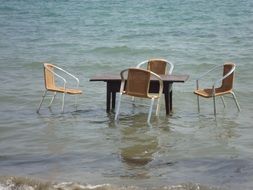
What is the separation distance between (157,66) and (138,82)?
1.70 m

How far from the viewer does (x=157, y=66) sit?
11.0 m

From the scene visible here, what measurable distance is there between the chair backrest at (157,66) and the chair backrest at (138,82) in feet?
5.10

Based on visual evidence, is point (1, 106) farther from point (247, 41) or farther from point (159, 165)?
point (247, 41)

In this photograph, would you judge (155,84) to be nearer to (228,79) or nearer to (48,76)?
(228,79)

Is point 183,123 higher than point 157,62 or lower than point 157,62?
lower

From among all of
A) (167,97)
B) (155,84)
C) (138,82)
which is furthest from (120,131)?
(167,97)

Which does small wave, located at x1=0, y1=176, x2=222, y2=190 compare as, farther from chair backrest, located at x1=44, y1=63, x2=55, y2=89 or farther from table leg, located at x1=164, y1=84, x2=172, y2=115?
chair backrest, located at x1=44, y1=63, x2=55, y2=89

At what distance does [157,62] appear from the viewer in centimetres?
1101

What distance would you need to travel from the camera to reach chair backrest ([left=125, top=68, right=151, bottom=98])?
30.6ft

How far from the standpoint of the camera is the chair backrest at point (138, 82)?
9.32 metres

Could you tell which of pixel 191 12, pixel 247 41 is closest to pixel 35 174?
pixel 247 41

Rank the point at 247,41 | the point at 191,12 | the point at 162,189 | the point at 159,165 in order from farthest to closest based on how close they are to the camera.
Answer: the point at 191,12
the point at 247,41
the point at 159,165
the point at 162,189

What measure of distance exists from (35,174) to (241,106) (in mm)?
5364

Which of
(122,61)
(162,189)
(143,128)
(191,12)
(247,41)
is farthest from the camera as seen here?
(191,12)
